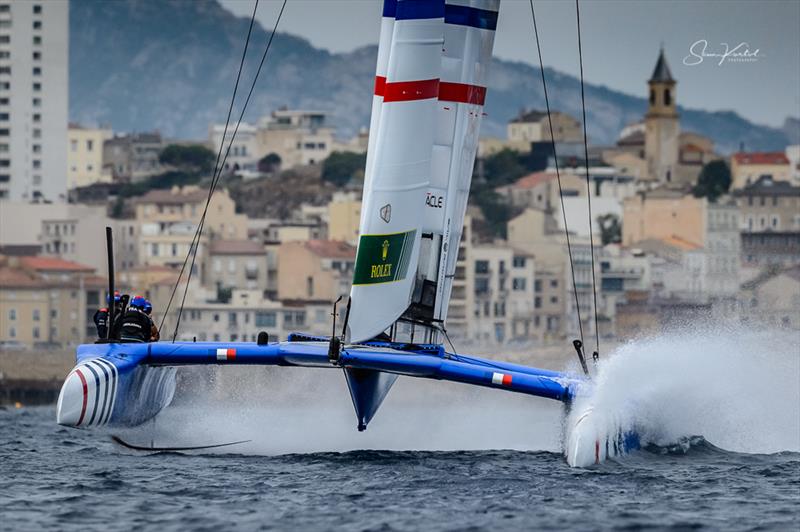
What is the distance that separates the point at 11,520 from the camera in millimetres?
11070

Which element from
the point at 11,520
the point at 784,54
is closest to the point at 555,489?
the point at 11,520

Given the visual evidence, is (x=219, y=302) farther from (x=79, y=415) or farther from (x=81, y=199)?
(x=79, y=415)

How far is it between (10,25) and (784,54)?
38.6 m

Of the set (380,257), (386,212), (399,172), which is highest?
(399,172)

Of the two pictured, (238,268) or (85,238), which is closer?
(238,268)

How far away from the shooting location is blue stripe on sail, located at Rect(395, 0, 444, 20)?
550 inches

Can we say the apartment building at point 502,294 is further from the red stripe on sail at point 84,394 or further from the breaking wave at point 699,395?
the red stripe on sail at point 84,394

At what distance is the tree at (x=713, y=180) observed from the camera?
9794 cm

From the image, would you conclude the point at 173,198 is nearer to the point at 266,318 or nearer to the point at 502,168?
the point at 266,318

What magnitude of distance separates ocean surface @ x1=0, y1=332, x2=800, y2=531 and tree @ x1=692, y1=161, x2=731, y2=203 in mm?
81373

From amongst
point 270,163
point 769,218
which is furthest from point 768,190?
point 270,163

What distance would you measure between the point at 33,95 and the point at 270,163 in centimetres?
2401

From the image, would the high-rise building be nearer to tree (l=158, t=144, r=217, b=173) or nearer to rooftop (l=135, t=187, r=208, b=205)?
tree (l=158, t=144, r=217, b=173)

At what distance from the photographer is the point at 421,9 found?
14.0 metres
